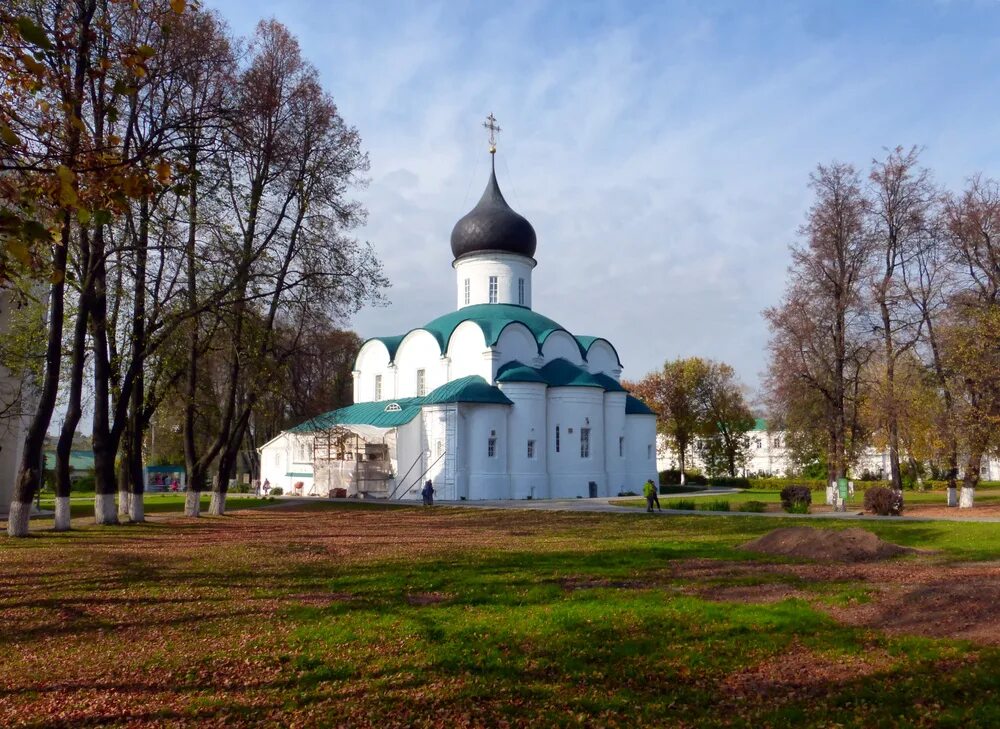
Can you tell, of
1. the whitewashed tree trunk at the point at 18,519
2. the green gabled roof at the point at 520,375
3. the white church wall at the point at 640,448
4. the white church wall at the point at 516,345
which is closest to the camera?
the whitewashed tree trunk at the point at 18,519

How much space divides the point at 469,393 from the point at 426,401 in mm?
2131

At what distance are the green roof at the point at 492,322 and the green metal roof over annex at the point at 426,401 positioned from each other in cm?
223

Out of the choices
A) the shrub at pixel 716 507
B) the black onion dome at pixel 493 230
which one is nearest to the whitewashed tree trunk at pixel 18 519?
the shrub at pixel 716 507

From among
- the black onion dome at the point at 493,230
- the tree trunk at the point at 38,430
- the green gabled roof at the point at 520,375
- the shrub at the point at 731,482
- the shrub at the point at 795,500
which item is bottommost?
the shrub at the point at 731,482

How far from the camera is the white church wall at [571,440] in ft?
113

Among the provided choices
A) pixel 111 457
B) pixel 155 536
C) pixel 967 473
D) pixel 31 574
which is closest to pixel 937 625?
pixel 31 574

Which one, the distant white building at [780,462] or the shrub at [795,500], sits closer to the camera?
the shrub at [795,500]

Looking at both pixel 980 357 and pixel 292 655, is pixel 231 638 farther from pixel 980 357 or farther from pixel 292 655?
pixel 980 357

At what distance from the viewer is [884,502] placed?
2281 centimetres

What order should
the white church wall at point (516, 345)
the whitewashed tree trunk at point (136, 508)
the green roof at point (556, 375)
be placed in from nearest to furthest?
the whitewashed tree trunk at point (136, 508) → the green roof at point (556, 375) → the white church wall at point (516, 345)

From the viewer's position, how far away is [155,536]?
678 inches

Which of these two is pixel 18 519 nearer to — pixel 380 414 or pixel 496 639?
pixel 496 639

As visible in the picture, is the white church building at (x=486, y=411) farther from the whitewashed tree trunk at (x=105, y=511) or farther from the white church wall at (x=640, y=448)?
the whitewashed tree trunk at (x=105, y=511)

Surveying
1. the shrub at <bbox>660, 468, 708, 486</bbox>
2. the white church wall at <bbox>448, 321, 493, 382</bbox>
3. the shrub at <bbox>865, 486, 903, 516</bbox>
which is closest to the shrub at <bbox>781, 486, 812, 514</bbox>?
the shrub at <bbox>865, 486, 903, 516</bbox>
